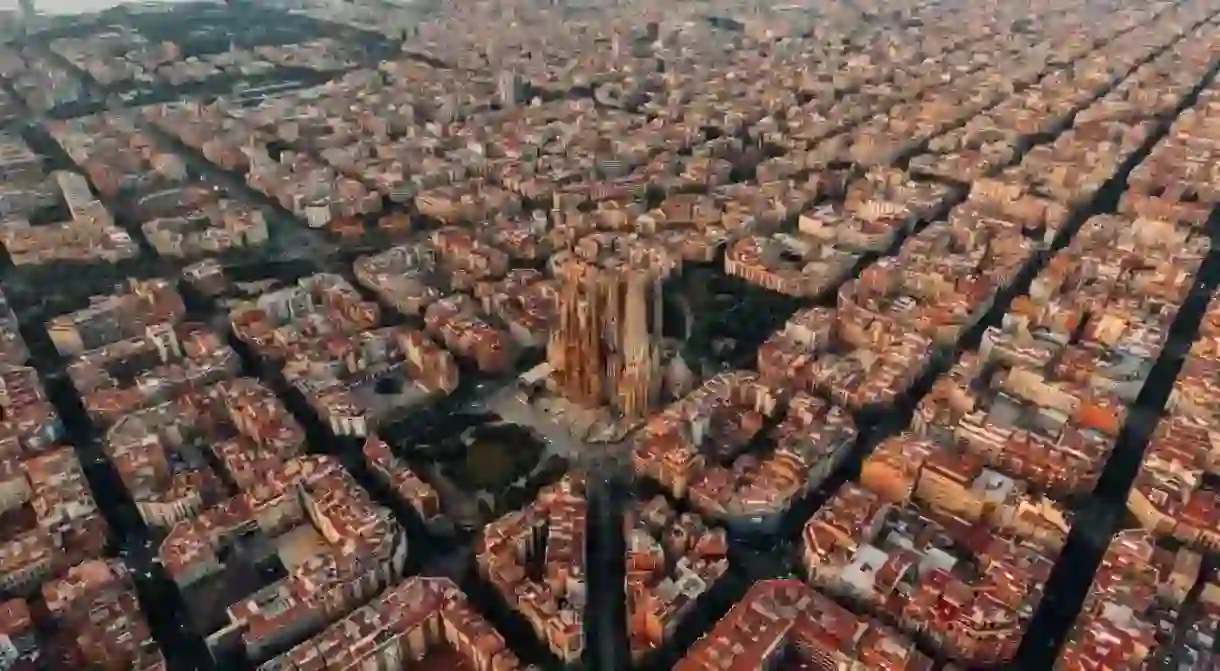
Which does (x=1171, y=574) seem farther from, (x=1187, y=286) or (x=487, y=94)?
(x=487, y=94)

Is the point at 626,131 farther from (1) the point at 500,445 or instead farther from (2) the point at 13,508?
(2) the point at 13,508

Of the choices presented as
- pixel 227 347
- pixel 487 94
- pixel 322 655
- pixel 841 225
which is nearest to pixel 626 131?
pixel 487 94

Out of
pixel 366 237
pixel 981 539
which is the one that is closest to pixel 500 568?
pixel 981 539

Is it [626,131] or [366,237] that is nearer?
[366,237]

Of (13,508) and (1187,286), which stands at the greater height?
(1187,286)

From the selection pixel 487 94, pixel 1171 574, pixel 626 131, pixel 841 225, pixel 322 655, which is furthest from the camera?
pixel 487 94

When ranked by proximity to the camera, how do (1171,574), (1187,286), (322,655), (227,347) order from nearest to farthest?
1. (322,655)
2. (1171,574)
3. (227,347)
4. (1187,286)
